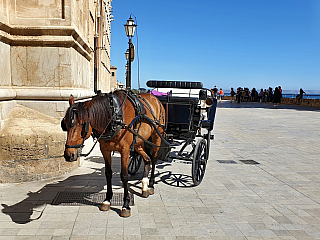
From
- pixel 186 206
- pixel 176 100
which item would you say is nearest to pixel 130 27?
pixel 176 100

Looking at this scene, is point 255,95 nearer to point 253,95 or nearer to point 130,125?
point 253,95

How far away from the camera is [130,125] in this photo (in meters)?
4.52

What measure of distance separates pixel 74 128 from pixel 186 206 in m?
2.16

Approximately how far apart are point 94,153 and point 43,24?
3.65 meters

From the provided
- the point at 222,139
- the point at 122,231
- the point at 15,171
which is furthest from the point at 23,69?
the point at 222,139

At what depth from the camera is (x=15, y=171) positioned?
5742 mm

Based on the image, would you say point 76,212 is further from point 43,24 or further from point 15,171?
point 43,24

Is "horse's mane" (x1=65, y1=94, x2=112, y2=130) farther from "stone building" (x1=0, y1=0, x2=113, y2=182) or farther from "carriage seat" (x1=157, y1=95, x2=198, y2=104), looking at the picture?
"carriage seat" (x1=157, y1=95, x2=198, y2=104)

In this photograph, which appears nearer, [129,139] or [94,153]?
[129,139]

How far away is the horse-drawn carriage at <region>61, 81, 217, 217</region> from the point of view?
3867 millimetres

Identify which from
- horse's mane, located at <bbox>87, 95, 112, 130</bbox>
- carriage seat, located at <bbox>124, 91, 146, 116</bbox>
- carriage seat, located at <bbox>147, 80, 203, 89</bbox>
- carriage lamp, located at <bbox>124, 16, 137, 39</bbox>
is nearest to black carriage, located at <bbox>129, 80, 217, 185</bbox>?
carriage seat, located at <bbox>147, 80, 203, 89</bbox>

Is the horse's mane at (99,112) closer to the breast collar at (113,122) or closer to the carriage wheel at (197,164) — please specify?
the breast collar at (113,122)

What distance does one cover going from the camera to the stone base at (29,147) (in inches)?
225

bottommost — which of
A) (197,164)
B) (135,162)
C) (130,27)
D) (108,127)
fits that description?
(135,162)
